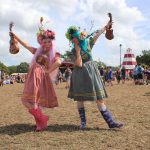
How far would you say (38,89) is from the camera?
266 inches

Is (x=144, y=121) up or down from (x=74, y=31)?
down

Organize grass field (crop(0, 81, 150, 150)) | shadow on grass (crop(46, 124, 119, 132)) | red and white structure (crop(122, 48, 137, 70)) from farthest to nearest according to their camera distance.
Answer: red and white structure (crop(122, 48, 137, 70))
shadow on grass (crop(46, 124, 119, 132))
grass field (crop(0, 81, 150, 150))

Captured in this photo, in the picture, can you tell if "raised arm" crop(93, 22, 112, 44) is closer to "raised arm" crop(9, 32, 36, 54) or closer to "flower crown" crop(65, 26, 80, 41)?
"flower crown" crop(65, 26, 80, 41)

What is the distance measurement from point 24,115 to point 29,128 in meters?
1.91

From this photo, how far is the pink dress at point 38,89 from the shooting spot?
6.69m

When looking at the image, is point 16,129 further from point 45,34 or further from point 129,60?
point 129,60

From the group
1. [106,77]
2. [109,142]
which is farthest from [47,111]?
[106,77]

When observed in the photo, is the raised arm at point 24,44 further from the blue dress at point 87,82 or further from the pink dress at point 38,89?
the blue dress at point 87,82

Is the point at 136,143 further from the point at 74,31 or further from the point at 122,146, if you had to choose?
the point at 74,31

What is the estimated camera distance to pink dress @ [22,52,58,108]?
6694 millimetres

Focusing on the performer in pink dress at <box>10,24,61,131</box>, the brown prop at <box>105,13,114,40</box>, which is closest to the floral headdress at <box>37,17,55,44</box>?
the performer in pink dress at <box>10,24,61,131</box>

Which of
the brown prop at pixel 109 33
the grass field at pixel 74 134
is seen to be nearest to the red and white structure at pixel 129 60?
the grass field at pixel 74 134

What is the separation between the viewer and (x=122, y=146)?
546cm

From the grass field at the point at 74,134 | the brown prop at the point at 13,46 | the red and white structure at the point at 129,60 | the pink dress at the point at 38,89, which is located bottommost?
the grass field at the point at 74,134
